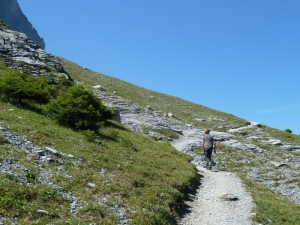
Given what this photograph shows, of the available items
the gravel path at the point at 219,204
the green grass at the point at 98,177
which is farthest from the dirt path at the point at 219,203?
the green grass at the point at 98,177

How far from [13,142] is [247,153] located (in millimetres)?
30043

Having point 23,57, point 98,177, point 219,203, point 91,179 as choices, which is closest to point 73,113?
point 98,177

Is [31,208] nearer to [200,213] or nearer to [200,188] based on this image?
[200,213]

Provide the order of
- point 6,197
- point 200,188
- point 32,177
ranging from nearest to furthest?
point 6,197
point 32,177
point 200,188

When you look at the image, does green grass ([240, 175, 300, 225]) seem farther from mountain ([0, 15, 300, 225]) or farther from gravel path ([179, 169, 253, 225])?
gravel path ([179, 169, 253, 225])

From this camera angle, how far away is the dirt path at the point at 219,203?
48.9ft

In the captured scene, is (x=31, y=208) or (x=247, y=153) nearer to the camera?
(x=31, y=208)

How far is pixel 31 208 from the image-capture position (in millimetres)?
9641

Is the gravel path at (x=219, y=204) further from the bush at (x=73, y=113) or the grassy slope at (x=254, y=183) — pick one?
the bush at (x=73, y=113)

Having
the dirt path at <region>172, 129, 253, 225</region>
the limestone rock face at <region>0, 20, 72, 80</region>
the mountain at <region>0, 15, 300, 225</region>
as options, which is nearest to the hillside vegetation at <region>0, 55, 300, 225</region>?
the mountain at <region>0, 15, 300, 225</region>

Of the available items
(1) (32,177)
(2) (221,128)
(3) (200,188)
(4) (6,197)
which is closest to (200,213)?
(3) (200,188)

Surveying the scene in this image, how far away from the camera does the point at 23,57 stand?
43.9 metres

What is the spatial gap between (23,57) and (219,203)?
38.5m

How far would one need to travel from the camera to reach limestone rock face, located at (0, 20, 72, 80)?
40156 mm
